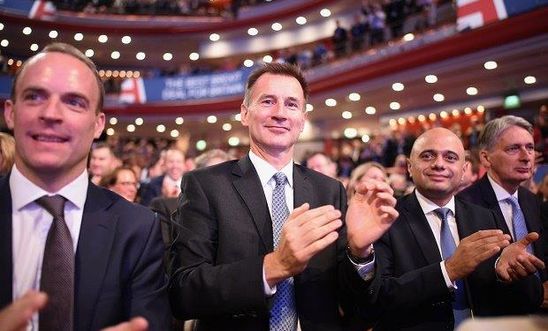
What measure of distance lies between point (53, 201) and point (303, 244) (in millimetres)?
759

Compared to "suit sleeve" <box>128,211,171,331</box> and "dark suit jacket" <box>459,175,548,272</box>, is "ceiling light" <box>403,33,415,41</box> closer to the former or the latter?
"dark suit jacket" <box>459,175,548,272</box>

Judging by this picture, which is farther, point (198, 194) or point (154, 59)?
point (154, 59)

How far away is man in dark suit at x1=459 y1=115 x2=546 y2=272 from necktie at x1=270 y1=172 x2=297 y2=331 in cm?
157

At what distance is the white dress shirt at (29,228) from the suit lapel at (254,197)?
0.64 m

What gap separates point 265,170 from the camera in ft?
6.60

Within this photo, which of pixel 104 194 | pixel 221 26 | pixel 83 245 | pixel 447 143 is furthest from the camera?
pixel 221 26

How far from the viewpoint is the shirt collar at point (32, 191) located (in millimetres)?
1451

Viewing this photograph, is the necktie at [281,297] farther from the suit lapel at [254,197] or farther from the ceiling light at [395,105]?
the ceiling light at [395,105]

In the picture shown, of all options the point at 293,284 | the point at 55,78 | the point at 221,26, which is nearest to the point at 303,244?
the point at 293,284

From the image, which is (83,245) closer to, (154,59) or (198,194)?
(198,194)

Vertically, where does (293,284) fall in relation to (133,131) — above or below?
below

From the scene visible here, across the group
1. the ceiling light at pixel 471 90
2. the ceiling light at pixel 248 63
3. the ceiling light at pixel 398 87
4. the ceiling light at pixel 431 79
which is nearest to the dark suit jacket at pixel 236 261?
the ceiling light at pixel 431 79

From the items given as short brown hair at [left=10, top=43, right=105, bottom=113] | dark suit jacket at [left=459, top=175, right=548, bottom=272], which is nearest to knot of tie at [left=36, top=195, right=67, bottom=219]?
short brown hair at [left=10, top=43, right=105, bottom=113]

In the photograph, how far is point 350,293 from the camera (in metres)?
1.87
